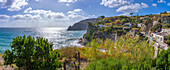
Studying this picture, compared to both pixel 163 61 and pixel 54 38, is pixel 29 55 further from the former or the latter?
pixel 54 38

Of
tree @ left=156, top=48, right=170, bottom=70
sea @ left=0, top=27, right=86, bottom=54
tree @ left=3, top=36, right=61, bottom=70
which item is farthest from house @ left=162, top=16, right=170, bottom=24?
tree @ left=3, top=36, right=61, bottom=70

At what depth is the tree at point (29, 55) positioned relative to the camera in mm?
3438

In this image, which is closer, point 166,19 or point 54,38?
point 166,19

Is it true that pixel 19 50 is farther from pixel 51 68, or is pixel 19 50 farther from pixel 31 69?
pixel 51 68

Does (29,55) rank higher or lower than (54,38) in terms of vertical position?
higher

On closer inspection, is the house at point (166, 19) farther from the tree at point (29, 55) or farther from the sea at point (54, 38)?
the tree at point (29, 55)

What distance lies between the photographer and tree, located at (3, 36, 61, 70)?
344 cm

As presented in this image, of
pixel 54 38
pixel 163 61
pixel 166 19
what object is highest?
pixel 166 19

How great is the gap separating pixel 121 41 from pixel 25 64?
378 cm

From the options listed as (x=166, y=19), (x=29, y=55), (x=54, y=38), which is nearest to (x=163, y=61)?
(x=29, y=55)

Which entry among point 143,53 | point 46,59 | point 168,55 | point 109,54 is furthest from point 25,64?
point 168,55

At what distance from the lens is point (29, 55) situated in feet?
11.5

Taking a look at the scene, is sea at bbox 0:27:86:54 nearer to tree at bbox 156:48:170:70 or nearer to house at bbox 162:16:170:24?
tree at bbox 156:48:170:70

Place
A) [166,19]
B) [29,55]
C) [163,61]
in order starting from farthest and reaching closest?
[166,19], [29,55], [163,61]
